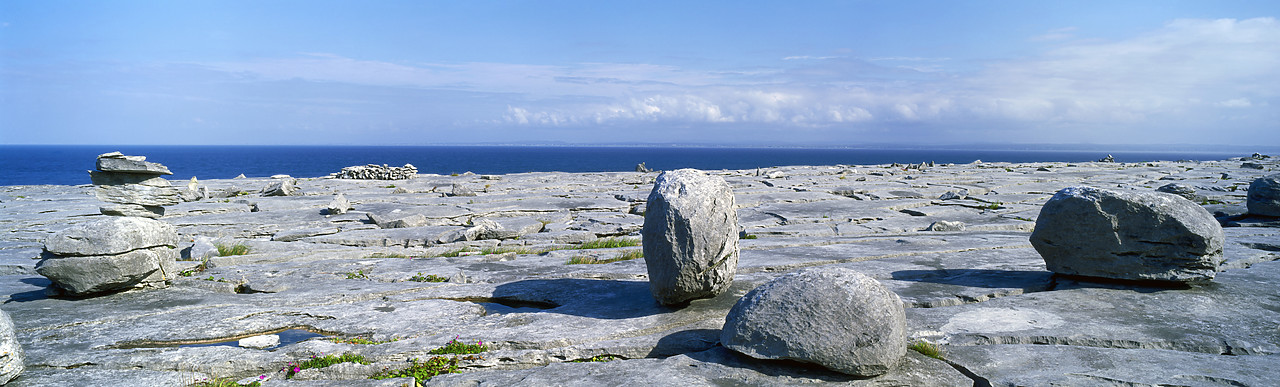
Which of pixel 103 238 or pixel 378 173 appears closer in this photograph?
pixel 103 238

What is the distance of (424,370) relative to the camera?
23.5ft

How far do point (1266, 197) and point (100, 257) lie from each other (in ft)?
79.6

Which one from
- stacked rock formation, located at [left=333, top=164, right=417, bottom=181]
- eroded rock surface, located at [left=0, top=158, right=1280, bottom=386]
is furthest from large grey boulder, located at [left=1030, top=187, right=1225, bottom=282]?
stacked rock formation, located at [left=333, top=164, right=417, bottom=181]

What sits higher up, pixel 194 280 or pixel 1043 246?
pixel 1043 246

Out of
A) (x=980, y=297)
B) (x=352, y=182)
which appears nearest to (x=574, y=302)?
(x=980, y=297)

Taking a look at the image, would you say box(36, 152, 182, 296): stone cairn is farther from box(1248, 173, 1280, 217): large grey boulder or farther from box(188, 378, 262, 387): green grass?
box(1248, 173, 1280, 217): large grey boulder

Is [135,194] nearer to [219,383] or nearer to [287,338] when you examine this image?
[287,338]

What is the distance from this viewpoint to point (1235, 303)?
8562mm

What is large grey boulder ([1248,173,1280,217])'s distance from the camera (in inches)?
626

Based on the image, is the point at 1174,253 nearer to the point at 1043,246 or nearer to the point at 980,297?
the point at 1043,246

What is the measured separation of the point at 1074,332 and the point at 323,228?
17.3m

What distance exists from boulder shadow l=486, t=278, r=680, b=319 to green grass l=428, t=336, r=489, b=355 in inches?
62.3

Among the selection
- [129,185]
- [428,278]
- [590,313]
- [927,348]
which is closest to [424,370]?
[590,313]

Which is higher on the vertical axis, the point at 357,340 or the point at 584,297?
the point at 584,297
